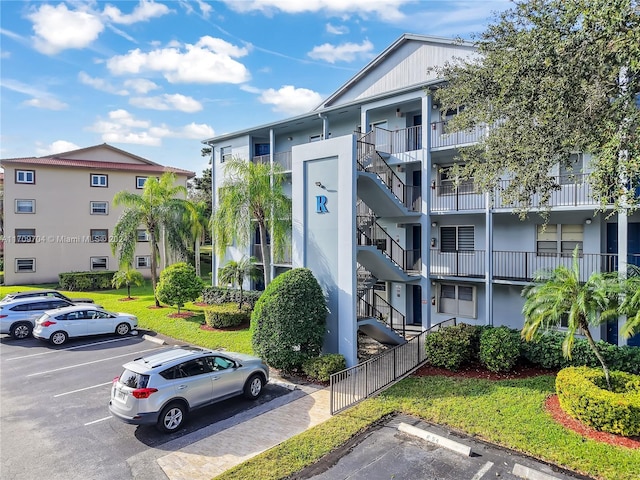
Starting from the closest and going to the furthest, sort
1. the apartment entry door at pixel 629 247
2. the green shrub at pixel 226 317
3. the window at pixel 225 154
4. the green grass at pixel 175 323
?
the apartment entry door at pixel 629 247 → the green grass at pixel 175 323 → the green shrub at pixel 226 317 → the window at pixel 225 154

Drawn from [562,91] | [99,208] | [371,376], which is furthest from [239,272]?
[99,208]

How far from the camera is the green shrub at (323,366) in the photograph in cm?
1231

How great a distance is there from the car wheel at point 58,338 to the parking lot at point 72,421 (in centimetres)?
91

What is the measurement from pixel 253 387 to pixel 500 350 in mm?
7767

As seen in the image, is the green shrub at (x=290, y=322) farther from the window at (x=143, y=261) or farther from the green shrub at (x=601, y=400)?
the window at (x=143, y=261)

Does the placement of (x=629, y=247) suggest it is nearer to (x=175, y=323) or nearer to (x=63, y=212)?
(x=175, y=323)

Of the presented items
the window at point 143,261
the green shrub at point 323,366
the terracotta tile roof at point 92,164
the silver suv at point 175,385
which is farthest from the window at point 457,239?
the window at point 143,261

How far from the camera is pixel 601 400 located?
8828 mm

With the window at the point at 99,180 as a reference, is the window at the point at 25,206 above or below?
below

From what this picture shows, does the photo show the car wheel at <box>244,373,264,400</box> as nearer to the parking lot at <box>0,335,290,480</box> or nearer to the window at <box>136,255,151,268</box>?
the parking lot at <box>0,335,290,480</box>

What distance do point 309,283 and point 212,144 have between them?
1828 cm

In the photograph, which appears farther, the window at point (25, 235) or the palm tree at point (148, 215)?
the window at point (25, 235)

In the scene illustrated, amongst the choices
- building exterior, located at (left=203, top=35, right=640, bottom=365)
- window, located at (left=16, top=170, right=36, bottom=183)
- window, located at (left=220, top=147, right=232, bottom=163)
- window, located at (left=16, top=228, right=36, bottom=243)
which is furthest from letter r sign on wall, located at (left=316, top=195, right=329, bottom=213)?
window, located at (left=16, top=170, right=36, bottom=183)

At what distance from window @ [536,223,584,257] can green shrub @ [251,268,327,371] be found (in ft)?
30.6
